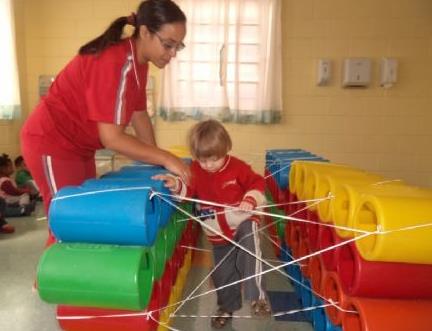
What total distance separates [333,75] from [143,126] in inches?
94.6

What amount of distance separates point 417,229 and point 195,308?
109cm

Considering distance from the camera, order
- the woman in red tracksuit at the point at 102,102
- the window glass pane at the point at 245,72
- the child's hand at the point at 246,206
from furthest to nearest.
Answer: the window glass pane at the point at 245,72, the child's hand at the point at 246,206, the woman in red tracksuit at the point at 102,102

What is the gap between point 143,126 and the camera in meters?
1.82

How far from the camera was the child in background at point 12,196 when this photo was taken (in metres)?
3.16

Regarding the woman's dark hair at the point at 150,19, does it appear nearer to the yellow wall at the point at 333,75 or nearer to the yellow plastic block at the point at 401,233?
the yellow plastic block at the point at 401,233

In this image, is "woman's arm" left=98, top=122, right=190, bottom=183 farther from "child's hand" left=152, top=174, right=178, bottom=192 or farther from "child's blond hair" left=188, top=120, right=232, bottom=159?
"child's blond hair" left=188, top=120, right=232, bottom=159

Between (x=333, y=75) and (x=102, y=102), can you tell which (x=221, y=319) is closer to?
(x=102, y=102)

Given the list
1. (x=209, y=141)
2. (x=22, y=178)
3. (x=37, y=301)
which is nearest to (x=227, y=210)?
(x=209, y=141)

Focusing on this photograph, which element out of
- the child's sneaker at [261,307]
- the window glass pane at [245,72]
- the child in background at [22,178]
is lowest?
the child's sneaker at [261,307]

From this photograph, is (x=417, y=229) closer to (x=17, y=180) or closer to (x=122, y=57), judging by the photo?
(x=122, y=57)

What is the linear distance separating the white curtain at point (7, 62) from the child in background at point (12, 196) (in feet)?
1.63

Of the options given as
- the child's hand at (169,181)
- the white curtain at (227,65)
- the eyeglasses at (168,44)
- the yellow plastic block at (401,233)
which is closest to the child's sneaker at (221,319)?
the child's hand at (169,181)

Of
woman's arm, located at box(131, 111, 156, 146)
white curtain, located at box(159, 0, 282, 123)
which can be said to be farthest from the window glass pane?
woman's arm, located at box(131, 111, 156, 146)

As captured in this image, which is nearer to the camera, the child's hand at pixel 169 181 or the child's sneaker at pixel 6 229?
the child's hand at pixel 169 181
